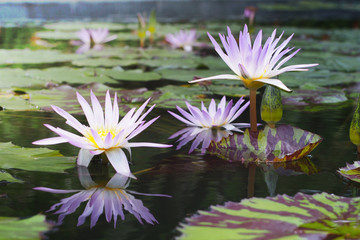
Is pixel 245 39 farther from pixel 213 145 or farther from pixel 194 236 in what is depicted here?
pixel 194 236

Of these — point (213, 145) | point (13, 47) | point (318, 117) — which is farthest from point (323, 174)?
point (13, 47)

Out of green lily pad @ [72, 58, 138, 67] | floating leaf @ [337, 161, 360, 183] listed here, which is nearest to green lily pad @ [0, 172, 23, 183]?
floating leaf @ [337, 161, 360, 183]

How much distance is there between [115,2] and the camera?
46.5ft

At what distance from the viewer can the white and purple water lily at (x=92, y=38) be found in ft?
14.5

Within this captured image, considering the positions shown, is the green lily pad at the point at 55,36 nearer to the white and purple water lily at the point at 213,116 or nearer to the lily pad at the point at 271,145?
the white and purple water lily at the point at 213,116

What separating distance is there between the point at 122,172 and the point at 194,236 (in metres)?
0.41

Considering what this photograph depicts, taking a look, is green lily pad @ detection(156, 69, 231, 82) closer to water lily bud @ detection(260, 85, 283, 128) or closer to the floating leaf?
water lily bud @ detection(260, 85, 283, 128)

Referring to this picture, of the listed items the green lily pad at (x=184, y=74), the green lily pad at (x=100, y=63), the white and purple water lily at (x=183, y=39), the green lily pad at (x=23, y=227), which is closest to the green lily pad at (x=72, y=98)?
the green lily pad at (x=184, y=74)

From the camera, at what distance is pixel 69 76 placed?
9.15ft

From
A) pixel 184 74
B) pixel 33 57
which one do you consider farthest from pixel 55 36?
pixel 184 74

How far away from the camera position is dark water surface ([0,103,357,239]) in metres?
0.93

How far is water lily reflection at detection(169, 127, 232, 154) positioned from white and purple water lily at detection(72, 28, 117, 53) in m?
2.80

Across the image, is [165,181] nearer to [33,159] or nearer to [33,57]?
[33,159]

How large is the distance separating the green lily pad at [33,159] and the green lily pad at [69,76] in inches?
51.3
